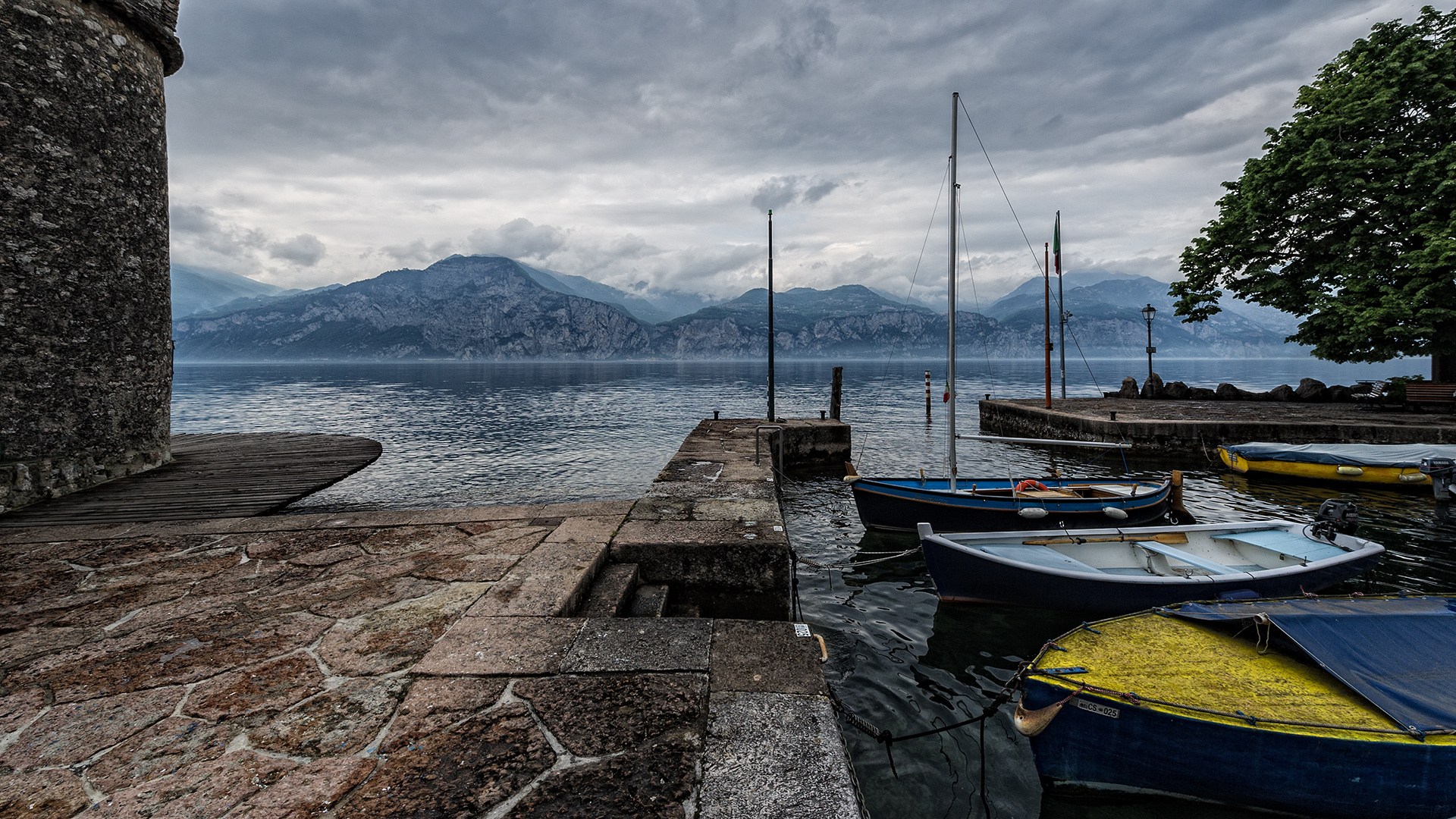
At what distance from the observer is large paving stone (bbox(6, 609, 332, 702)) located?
11.5 ft

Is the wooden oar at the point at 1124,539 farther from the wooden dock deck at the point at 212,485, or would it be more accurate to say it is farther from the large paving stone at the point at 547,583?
the wooden dock deck at the point at 212,485

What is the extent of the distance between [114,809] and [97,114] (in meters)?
11.7

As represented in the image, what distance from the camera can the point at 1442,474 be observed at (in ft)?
41.5

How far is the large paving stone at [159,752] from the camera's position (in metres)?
2.70

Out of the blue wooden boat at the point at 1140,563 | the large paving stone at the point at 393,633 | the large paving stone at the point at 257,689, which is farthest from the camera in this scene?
the blue wooden boat at the point at 1140,563

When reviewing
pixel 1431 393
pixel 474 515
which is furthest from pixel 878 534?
pixel 1431 393

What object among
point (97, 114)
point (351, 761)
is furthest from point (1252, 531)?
point (97, 114)

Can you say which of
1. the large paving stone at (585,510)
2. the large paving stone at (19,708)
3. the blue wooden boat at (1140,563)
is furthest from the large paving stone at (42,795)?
the blue wooden boat at (1140,563)

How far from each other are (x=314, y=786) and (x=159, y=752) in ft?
3.25

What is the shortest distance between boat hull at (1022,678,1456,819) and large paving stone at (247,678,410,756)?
4.56 meters

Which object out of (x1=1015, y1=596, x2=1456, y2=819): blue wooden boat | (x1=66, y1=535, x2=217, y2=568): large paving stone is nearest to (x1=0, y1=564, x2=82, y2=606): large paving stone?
(x1=66, y1=535, x2=217, y2=568): large paving stone

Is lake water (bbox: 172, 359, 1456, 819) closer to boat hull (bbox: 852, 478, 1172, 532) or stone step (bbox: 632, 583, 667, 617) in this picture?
boat hull (bbox: 852, 478, 1172, 532)

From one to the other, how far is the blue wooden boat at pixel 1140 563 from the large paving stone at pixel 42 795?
7.66m

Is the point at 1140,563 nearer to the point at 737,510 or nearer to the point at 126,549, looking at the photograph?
the point at 737,510
